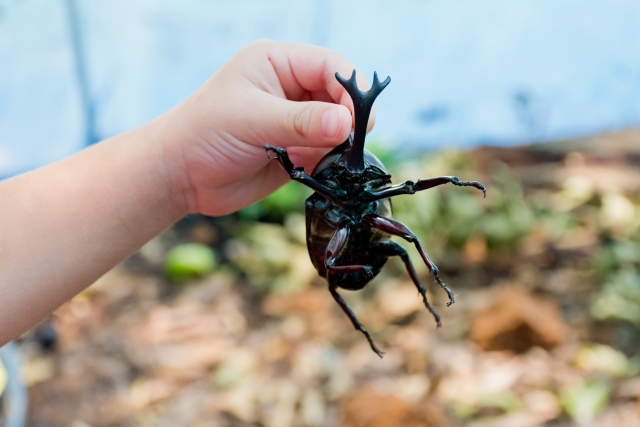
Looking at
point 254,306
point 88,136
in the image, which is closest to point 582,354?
point 254,306

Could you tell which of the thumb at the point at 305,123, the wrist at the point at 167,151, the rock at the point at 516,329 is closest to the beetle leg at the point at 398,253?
the thumb at the point at 305,123

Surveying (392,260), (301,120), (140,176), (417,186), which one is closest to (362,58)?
(392,260)

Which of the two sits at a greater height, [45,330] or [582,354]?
[582,354]

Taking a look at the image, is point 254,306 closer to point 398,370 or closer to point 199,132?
point 398,370

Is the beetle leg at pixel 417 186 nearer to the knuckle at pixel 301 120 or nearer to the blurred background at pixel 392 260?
the knuckle at pixel 301 120

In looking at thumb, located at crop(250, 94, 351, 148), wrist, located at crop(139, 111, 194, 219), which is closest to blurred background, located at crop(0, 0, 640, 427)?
wrist, located at crop(139, 111, 194, 219)

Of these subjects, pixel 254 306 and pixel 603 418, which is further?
pixel 254 306

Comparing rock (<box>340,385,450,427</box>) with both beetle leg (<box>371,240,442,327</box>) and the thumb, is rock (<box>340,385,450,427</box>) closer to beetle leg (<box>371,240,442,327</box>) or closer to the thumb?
beetle leg (<box>371,240,442,327</box>)
